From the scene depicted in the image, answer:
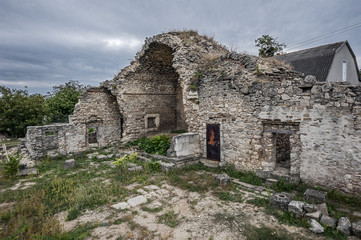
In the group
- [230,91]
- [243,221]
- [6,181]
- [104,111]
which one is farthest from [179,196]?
[104,111]

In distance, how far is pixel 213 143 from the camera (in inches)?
315

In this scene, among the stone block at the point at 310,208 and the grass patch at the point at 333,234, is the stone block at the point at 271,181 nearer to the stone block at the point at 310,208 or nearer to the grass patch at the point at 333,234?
the stone block at the point at 310,208

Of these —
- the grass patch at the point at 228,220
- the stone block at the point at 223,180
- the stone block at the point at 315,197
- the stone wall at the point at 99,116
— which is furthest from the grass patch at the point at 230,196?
the stone wall at the point at 99,116

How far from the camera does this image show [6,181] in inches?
294

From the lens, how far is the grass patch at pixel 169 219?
4383mm

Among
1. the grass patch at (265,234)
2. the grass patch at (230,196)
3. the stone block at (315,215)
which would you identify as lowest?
the grass patch at (265,234)

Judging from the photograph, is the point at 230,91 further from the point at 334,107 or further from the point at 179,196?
the point at 179,196

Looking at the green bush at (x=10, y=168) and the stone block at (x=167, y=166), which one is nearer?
the stone block at (x=167, y=166)

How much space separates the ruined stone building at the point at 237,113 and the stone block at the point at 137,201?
11.2 feet

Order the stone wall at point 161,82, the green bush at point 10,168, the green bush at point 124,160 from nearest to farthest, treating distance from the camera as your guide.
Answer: the green bush at point 10,168 < the green bush at point 124,160 < the stone wall at point 161,82

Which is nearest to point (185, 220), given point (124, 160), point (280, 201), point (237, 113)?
point (280, 201)

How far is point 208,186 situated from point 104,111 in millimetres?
8704

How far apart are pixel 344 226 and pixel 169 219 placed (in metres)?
3.44

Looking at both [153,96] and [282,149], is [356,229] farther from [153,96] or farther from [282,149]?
[153,96]
